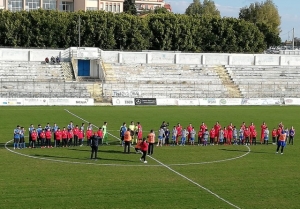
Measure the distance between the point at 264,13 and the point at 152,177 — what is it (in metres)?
104

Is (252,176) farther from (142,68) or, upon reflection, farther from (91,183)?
(142,68)

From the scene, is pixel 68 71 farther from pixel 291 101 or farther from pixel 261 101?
pixel 291 101

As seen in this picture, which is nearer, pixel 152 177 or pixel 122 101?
pixel 152 177

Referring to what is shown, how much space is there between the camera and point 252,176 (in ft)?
81.6

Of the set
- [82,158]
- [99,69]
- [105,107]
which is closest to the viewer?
[82,158]

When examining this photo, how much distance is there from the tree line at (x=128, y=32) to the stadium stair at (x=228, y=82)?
1101 cm

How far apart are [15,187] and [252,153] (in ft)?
51.7

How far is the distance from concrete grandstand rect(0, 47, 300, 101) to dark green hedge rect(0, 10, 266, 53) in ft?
27.2

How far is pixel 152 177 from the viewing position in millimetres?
24078

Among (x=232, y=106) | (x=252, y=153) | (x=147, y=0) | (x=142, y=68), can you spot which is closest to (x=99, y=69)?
(x=142, y=68)

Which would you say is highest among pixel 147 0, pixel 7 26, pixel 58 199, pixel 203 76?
pixel 147 0

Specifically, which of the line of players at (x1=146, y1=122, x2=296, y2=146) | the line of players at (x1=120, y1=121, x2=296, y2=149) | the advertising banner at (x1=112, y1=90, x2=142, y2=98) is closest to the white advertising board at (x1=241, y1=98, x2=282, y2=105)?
the advertising banner at (x1=112, y1=90, x2=142, y2=98)

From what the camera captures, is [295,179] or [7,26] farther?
[7,26]

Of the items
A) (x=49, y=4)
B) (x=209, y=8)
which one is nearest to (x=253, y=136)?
(x=49, y=4)
